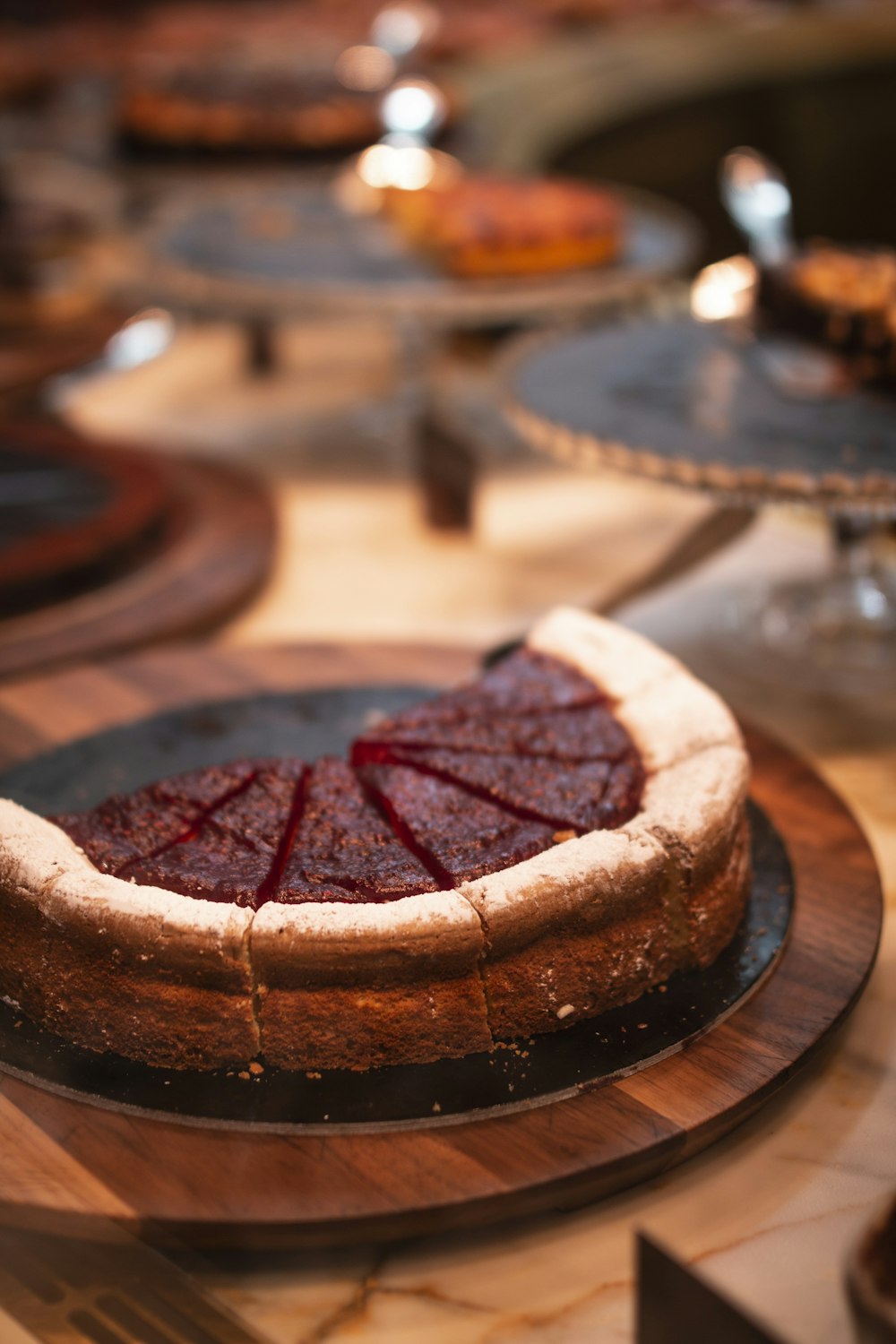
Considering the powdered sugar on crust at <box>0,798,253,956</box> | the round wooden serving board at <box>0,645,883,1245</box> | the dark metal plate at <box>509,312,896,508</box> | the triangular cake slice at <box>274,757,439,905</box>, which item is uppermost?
the dark metal plate at <box>509,312,896,508</box>

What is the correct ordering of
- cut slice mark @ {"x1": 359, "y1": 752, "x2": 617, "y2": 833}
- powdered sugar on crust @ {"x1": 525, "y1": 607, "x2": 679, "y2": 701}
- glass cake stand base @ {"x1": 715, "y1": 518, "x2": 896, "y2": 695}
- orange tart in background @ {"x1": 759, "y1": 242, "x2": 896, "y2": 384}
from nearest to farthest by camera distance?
1. cut slice mark @ {"x1": 359, "y1": 752, "x2": 617, "y2": 833}
2. powdered sugar on crust @ {"x1": 525, "y1": 607, "x2": 679, "y2": 701}
3. orange tart in background @ {"x1": 759, "y1": 242, "x2": 896, "y2": 384}
4. glass cake stand base @ {"x1": 715, "y1": 518, "x2": 896, "y2": 695}

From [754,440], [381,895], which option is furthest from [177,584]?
[381,895]

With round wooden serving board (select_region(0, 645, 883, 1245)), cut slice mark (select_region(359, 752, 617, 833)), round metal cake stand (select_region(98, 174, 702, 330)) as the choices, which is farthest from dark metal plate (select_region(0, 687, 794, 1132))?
round metal cake stand (select_region(98, 174, 702, 330))

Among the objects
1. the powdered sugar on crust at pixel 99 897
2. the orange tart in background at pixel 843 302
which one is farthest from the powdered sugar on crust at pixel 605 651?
the orange tart in background at pixel 843 302

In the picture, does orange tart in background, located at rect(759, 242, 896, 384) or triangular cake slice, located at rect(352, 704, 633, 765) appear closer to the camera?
triangular cake slice, located at rect(352, 704, 633, 765)

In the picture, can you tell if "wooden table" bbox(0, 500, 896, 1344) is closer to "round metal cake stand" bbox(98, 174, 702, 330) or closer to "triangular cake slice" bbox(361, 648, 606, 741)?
"triangular cake slice" bbox(361, 648, 606, 741)

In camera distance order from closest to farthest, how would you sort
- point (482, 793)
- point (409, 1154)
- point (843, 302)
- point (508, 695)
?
point (409, 1154), point (482, 793), point (508, 695), point (843, 302)

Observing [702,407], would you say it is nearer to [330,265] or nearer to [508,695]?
[508,695]
